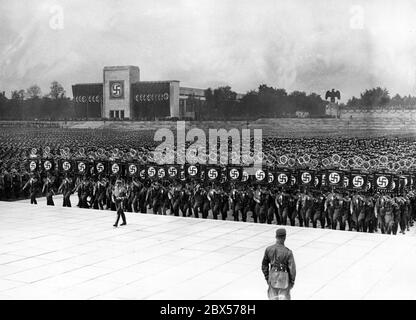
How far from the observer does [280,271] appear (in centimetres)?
894

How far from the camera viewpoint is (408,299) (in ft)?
36.9

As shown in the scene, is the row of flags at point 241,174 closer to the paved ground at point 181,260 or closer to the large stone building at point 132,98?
the paved ground at point 181,260

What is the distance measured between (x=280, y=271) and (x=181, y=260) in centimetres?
600

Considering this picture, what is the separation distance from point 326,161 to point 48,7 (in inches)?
678

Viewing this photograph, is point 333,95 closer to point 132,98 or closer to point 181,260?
point 132,98

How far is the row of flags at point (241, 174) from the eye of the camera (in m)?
19.2

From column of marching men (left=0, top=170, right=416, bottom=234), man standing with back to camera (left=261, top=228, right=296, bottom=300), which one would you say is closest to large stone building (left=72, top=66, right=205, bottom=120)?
column of marching men (left=0, top=170, right=416, bottom=234)

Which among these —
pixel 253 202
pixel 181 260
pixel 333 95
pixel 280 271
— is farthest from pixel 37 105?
pixel 280 271

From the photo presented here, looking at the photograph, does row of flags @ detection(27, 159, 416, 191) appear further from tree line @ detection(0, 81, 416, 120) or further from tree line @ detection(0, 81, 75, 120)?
tree line @ detection(0, 81, 75, 120)

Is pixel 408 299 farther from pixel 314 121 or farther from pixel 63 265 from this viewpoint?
pixel 314 121

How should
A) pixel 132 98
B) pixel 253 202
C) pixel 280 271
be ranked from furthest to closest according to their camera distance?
1. pixel 132 98
2. pixel 253 202
3. pixel 280 271

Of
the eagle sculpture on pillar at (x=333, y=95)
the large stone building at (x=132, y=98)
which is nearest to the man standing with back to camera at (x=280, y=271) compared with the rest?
the eagle sculpture on pillar at (x=333, y=95)

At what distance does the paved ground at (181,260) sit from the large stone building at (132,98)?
23.6 feet
